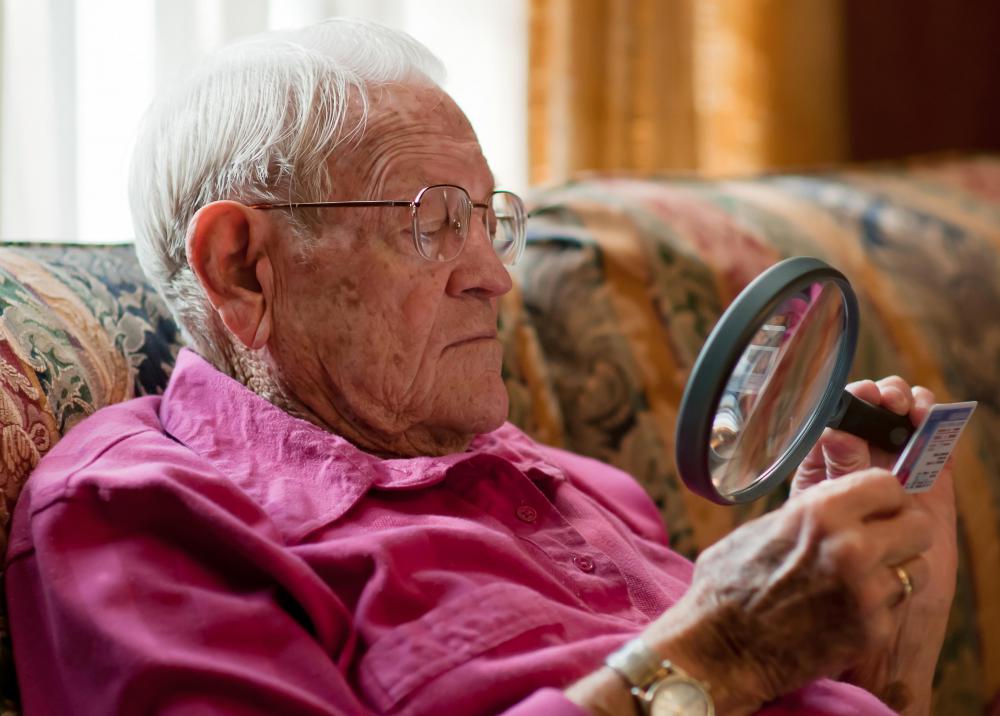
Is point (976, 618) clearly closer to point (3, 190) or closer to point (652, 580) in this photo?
point (652, 580)

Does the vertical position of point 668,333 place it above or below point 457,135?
below

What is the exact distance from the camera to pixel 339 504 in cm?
100

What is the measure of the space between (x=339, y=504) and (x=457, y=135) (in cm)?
43

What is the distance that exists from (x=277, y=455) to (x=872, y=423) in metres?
0.58

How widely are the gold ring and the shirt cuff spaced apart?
28 centimetres

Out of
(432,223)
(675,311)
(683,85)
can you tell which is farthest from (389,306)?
(683,85)

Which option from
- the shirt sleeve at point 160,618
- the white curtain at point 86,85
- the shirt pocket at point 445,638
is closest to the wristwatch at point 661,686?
the shirt pocket at point 445,638

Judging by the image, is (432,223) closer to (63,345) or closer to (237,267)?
(237,267)

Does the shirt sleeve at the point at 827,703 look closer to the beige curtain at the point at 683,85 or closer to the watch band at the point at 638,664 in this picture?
the watch band at the point at 638,664

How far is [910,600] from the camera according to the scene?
1.13m

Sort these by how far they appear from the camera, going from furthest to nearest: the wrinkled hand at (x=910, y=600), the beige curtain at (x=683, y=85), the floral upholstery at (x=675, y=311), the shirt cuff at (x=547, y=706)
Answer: the beige curtain at (x=683, y=85)
the floral upholstery at (x=675, y=311)
the wrinkled hand at (x=910, y=600)
the shirt cuff at (x=547, y=706)

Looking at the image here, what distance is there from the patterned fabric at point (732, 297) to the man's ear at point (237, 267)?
1.90 ft

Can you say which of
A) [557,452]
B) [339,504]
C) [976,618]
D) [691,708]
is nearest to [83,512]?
[339,504]

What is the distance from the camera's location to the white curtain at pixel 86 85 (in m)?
1.67
